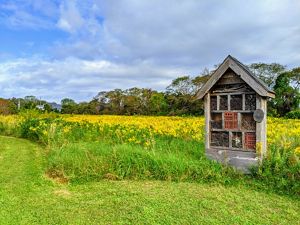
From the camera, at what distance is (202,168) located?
19.5 feet

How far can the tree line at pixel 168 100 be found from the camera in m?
26.7

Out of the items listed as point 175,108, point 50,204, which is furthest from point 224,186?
point 175,108

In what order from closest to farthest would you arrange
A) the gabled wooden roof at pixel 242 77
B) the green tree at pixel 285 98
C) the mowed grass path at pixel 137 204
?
the mowed grass path at pixel 137 204 < the gabled wooden roof at pixel 242 77 < the green tree at pixel 285 98

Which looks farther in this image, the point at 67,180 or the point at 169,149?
the point at 169,149

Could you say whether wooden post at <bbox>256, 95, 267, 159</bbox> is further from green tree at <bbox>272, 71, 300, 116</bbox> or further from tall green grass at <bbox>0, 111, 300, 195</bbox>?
green tree at <bbox>272, 71, 300, 116</bbox>

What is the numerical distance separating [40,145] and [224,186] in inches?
305

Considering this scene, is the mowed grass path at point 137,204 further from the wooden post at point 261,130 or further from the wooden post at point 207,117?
the wooden post at point 207,117

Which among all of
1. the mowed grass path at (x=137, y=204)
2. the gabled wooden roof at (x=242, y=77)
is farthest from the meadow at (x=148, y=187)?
the gabled wooden roof at (x=242, y=77)

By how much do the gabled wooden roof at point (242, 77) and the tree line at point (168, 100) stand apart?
2098 centimetres

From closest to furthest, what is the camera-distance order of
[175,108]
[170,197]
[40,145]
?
[170,197] < [40,145] < [175,108]

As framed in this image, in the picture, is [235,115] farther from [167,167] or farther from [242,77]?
[167,167]

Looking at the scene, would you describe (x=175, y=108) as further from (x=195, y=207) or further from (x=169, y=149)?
(x=195, y=207)

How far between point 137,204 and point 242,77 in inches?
130

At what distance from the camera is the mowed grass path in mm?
4102
